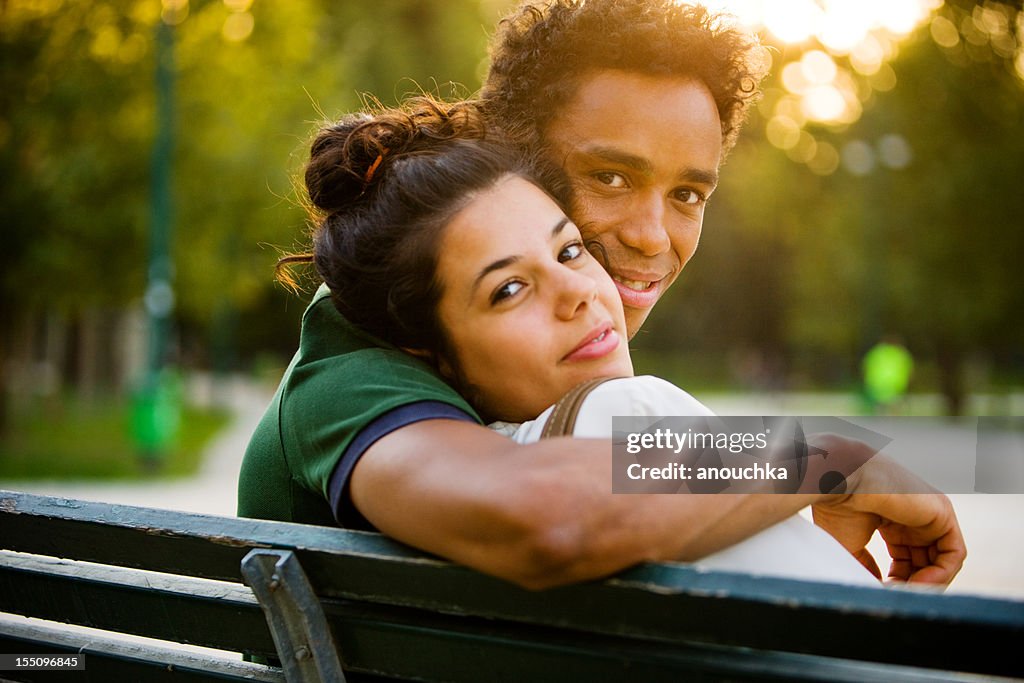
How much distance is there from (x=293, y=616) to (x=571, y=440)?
60 centimetres

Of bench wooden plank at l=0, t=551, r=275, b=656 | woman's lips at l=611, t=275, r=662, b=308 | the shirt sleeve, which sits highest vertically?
woman's lips at l=611, t=275, r=662, b=308

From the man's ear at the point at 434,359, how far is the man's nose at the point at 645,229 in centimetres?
95

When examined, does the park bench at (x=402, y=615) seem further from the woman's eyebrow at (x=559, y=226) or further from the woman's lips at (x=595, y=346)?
the woman's eyebrow at (x=559, y=226)

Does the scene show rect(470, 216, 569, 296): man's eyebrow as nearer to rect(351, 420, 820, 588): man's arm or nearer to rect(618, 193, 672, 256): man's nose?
rect(351, 420, 820, 588): man's arm

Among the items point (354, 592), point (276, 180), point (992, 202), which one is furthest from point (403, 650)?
point (992, 202)

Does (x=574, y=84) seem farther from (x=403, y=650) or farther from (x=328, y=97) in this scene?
(x=328, y=97)

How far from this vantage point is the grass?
13.7m

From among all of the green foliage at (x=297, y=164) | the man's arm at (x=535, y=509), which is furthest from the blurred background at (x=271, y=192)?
the man's arm at (x=535, y=509)

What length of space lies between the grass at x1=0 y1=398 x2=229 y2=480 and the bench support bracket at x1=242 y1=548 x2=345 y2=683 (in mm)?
12216

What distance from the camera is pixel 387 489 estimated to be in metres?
1.73

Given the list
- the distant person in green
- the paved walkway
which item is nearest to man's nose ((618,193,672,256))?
the paved walkway

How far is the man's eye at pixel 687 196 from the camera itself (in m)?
3.15

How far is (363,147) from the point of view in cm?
247

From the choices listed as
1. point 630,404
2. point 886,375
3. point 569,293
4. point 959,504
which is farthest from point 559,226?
point 886,375
